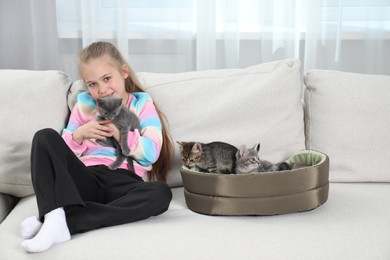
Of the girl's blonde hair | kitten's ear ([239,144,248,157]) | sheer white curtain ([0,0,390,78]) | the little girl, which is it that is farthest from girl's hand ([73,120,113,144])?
sheer white curtain ([0,0,390,78])

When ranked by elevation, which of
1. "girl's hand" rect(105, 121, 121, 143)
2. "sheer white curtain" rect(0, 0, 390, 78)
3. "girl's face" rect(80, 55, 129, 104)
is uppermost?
"sheer white curtain" rect(0, 0, 390, 78)

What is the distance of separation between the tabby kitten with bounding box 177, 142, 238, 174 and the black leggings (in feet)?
0.58

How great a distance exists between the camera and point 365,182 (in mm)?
2215

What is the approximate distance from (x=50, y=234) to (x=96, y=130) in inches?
18.8

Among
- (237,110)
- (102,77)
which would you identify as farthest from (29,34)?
(237,110)

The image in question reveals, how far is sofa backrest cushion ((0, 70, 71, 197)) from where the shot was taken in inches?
82.6

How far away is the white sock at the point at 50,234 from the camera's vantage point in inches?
62.4

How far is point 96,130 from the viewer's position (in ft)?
6.46

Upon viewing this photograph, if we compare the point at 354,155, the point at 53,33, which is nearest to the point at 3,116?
the point at 53,33

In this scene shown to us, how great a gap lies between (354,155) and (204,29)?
983 millimetres

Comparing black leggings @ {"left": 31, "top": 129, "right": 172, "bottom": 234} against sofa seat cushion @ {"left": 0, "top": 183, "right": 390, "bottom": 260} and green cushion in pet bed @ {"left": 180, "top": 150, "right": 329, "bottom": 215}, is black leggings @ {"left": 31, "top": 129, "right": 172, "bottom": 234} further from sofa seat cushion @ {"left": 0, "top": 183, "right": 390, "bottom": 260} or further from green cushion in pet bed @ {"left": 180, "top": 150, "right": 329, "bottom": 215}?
green cushion in pet bed @ {"left": 180, "top": 150, "right": 329, "bottom": 215}

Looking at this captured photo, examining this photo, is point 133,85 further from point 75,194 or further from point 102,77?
point 75,194

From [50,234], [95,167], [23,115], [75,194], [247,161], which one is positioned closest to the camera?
[50,234]

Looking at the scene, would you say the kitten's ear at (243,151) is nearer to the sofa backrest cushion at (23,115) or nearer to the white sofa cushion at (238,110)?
the white sofa cushion at (238,110)
